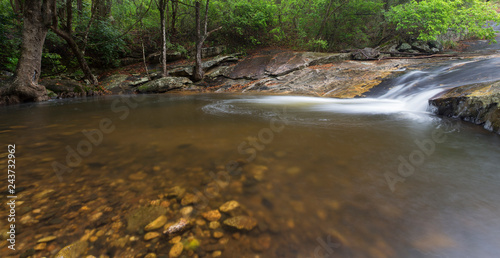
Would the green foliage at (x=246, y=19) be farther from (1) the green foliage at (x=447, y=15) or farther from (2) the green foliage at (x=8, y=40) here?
(2) the green foliage at (x=8, y=40)

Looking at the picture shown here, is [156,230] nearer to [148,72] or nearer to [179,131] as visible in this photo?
[179,131]

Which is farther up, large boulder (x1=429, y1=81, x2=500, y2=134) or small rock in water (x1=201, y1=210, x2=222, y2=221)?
large boulder (x1=429, y1=81, x2=500, y2=134)

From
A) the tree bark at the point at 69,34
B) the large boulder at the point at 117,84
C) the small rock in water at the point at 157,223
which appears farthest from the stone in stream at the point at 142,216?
the large boulder at the point at 117,84

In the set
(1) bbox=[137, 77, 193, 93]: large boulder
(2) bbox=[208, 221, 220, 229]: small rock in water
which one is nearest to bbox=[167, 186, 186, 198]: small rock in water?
(2) bbox=[208, 221, 220, 229]: small rock in water

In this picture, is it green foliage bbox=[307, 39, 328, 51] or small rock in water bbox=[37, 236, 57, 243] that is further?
green foliage bbox=[307, 39, 328, 51]

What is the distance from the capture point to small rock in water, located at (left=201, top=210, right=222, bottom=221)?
1.44 metres

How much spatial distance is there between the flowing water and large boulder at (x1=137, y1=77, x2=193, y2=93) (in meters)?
9.69

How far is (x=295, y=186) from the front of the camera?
1810 millimetres

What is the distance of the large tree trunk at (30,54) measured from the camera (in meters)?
7.60

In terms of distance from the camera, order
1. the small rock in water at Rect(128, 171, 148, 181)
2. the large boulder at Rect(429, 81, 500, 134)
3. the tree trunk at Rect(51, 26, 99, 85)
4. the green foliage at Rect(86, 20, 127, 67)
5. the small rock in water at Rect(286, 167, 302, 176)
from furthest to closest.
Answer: the green foliage at Rect(86, 20, 127, 67), the tree trunk at Rect(51, 26, 99, 85), the large boulder at Rect(429, 81, 500, 134), the small rock in water at Rect(286, 167, 302, 176), the small rock in water at Rect(128, 171, 148, 181)

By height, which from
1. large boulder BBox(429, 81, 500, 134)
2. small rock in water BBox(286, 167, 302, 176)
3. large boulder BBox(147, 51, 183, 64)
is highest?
large boulder BBox(147, 51, 183, 64)

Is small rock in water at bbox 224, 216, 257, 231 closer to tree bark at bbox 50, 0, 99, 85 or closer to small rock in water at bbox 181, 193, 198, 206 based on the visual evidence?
small rock in water at bbox 181, 193, 198, 206

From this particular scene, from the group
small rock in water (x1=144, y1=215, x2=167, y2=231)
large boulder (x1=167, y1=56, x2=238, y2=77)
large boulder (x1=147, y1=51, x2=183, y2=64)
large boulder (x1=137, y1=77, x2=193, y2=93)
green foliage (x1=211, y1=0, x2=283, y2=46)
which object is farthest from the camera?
large boulder (x1=147, y1=51, x2=183, y2=64)

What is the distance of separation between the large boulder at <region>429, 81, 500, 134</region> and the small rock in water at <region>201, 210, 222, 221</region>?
4701mm
